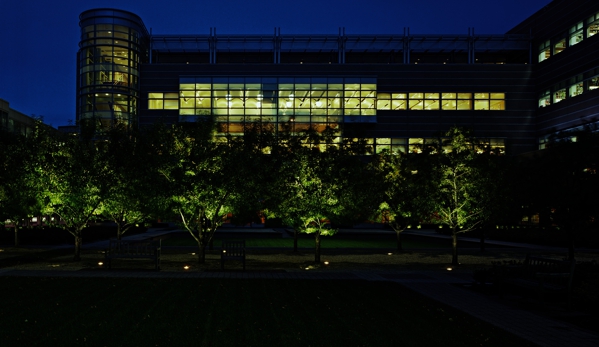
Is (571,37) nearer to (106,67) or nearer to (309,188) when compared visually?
(309,188)

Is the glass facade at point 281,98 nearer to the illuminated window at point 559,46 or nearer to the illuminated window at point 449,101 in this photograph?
the illuminated window at point 449,101

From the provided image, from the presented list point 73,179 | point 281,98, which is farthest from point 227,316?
point 281,98

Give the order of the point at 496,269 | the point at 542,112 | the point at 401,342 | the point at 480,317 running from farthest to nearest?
the point at 542,112, the point at 496,269, the point at 480,317, the point at 401,342

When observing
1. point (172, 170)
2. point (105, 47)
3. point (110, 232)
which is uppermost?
point (105, 47)

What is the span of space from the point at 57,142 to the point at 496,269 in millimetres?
19217

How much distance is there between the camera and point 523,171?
69.0ft

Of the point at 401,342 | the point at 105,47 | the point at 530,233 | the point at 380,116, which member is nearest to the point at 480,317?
the point at 401,342

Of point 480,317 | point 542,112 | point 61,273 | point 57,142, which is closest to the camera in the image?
point 480,317

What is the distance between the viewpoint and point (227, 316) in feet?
35.9

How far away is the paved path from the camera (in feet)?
31.8

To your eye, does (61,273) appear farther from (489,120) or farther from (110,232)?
(489,120)

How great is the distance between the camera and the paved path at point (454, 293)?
970 centimetres

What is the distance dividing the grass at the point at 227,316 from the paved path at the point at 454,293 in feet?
1.71

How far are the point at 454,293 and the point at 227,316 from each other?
687 centimetres
